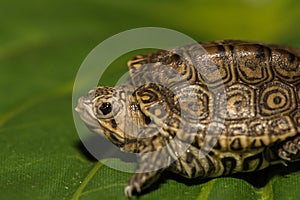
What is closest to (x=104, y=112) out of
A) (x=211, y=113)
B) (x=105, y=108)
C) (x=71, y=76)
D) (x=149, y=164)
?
(x=105, y=108)

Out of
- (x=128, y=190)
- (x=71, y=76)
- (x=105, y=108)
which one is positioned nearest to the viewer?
(x=128, y=190)

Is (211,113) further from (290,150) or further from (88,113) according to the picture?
(88,113)

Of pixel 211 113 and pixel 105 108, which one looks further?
pixel 105 108

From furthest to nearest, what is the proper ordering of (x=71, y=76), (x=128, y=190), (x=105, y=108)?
1. (x=71, y=76)
2. (x=105, y=108)
3. (x=128, y=190)

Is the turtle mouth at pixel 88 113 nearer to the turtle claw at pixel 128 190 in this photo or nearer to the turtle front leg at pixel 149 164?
the turtle front leg at pixel 149 164

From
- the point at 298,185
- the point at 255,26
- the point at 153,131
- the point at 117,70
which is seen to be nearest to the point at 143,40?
the point at 117,70

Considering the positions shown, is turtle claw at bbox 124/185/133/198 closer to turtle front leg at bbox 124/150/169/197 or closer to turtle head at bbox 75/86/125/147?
turtle front leg at bbox 124/150/169/197
